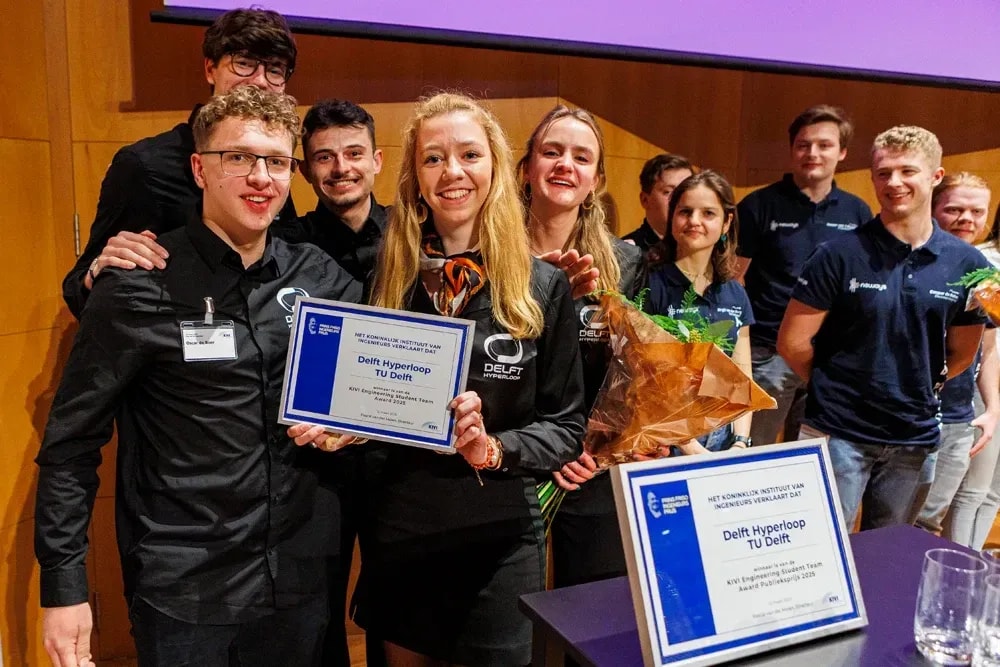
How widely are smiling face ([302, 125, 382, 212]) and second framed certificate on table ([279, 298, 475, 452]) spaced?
854 millimetres

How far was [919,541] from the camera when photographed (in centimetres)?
155

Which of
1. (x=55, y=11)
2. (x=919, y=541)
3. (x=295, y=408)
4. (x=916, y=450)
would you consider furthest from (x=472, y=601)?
(x=55, y=11)

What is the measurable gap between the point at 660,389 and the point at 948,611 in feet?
2.56

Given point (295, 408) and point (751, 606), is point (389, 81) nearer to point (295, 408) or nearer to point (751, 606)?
point (295, 408)

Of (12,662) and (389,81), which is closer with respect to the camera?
(12,662)

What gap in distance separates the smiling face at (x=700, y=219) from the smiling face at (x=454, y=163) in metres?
1.10

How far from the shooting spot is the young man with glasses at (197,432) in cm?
153

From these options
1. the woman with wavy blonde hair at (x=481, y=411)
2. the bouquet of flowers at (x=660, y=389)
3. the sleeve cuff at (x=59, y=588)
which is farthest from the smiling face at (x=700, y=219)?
the sleeve cuff at (x=59, y=588)

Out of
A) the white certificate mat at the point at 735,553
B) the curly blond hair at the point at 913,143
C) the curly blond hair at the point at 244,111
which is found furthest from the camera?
the curly blond hair at the point at 913,143

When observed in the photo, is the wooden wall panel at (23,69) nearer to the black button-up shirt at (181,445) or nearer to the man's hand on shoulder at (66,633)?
the black button-up shirt at (181,445)

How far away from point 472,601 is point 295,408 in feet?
1.96

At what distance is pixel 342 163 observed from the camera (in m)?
2.29

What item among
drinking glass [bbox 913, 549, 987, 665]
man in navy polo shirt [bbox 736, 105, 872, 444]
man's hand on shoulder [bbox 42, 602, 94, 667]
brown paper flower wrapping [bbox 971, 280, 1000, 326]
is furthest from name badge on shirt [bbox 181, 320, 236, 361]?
man in navy polo shirt [bbox 736, 105, 872, 444]

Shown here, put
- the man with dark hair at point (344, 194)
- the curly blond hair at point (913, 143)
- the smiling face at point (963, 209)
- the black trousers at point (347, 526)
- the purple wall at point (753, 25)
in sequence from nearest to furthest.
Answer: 1. the black trousers at point (347, 526)
2. the man with dark hair at point (344, 194)
3. the curly blond hair at point (913, 143)
4. the purple wall at point (753, 25)
5. the smiling face at point (963, 209)
